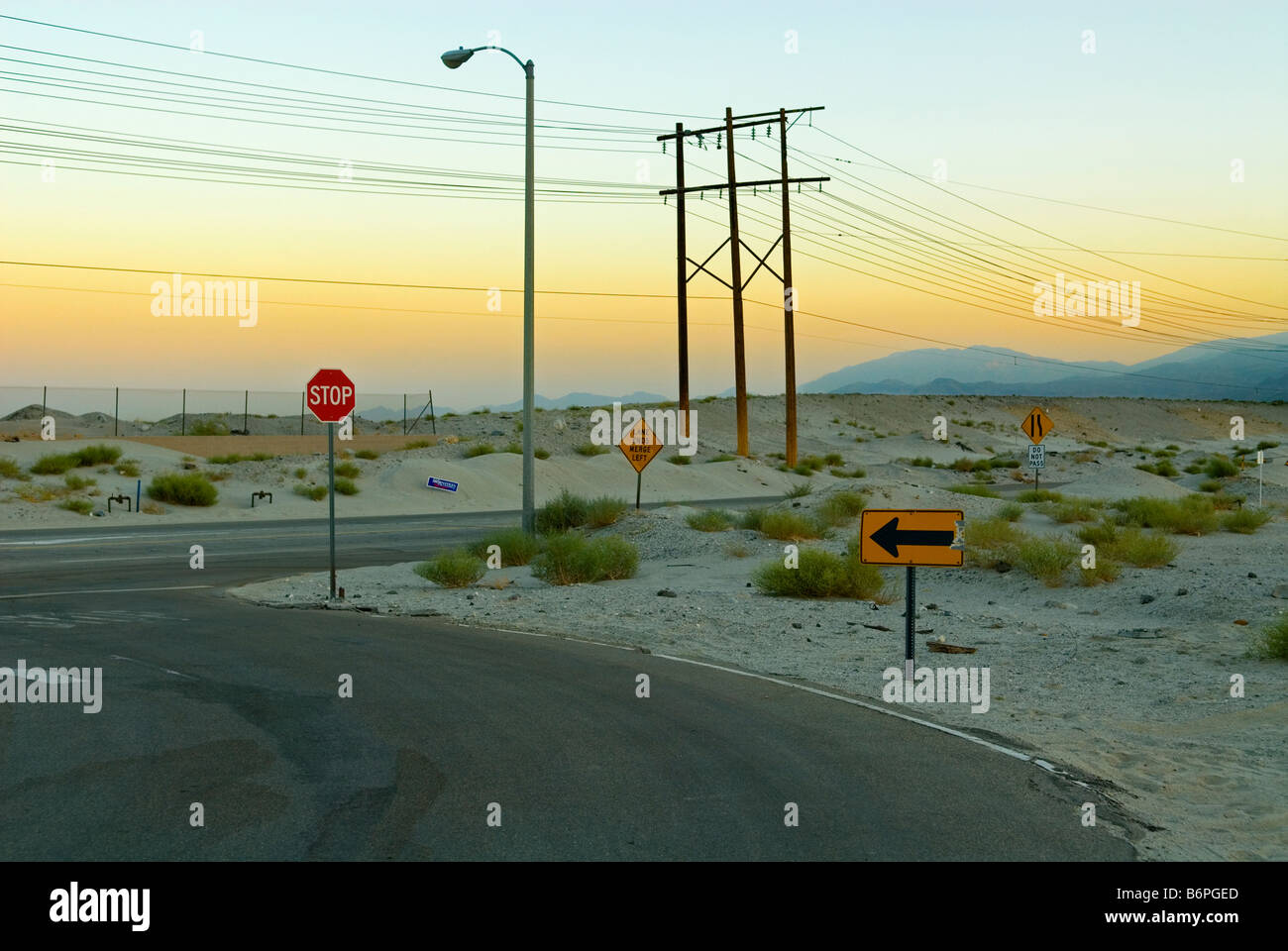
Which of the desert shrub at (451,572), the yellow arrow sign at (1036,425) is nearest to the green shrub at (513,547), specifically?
the desert shrub at (451,572)

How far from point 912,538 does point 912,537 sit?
14 mm

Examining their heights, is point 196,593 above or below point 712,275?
below

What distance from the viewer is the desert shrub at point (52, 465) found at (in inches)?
1798

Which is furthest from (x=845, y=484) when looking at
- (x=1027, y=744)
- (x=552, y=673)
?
(x=1027, y=744)

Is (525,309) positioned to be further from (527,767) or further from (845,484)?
(527,767)

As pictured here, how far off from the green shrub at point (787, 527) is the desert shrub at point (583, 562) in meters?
5.25

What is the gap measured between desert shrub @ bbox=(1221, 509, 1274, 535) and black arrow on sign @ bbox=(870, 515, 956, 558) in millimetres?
21691

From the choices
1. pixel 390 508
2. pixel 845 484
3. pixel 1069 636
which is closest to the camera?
pixel 1069 636

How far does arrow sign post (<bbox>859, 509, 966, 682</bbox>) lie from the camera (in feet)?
36.5

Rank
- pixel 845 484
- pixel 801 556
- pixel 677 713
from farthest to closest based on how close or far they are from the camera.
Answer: pixel 845 484, pixel 801 556, pixel 677 713

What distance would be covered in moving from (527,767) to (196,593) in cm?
1374

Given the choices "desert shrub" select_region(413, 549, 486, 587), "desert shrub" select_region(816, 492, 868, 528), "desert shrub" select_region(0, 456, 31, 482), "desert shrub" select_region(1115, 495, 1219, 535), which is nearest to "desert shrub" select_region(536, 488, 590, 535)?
"desert shrub" select_region(816, 492, 868, 528)

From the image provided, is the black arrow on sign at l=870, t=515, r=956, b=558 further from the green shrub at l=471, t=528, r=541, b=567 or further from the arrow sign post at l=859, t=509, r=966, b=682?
the green shrub at l=471, t=528, r=541, b=567
